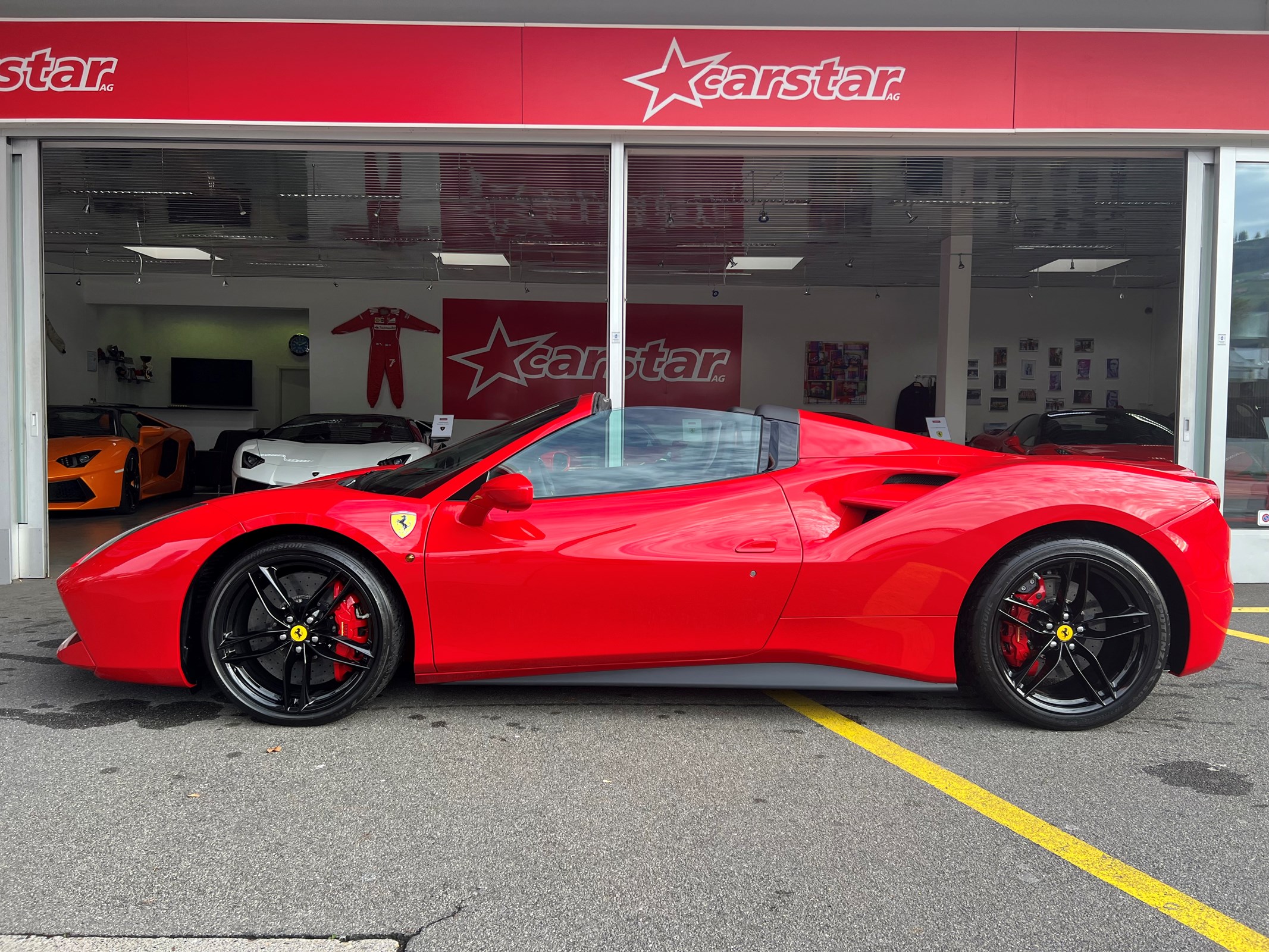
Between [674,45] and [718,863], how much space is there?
488 cm

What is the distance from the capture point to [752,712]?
10.1 ft

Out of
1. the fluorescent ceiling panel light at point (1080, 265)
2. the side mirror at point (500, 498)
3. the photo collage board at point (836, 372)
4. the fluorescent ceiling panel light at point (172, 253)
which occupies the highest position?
the fluorescent ceiling panel light at point (172, 253)

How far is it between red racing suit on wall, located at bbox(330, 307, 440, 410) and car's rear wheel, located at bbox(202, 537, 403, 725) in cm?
1342

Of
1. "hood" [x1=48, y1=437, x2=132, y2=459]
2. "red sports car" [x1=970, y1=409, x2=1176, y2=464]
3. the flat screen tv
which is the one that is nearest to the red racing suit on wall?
the flat screen tv

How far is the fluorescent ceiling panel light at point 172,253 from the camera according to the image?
506 inches

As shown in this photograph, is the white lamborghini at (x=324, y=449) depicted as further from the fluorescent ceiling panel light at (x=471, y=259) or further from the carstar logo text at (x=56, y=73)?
the fluorescent ceiling panel light at (x=471, y=259)

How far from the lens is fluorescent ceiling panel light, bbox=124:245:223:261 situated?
12859 mm

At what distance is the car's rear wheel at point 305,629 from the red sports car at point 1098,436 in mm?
6504

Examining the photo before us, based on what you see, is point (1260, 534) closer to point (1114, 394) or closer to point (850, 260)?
point (850, 260)

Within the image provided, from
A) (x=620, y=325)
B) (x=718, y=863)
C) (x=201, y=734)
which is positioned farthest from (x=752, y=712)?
(x=620, y=325)

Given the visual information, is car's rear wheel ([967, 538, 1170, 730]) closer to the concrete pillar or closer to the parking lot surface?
the parking lot surface

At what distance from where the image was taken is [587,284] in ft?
51.2

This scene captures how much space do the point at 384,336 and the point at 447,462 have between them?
13.3 meters

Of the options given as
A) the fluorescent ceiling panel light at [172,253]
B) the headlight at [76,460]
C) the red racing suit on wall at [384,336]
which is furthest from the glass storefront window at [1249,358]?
the fluorescent ceiling panel light at [172,253]
